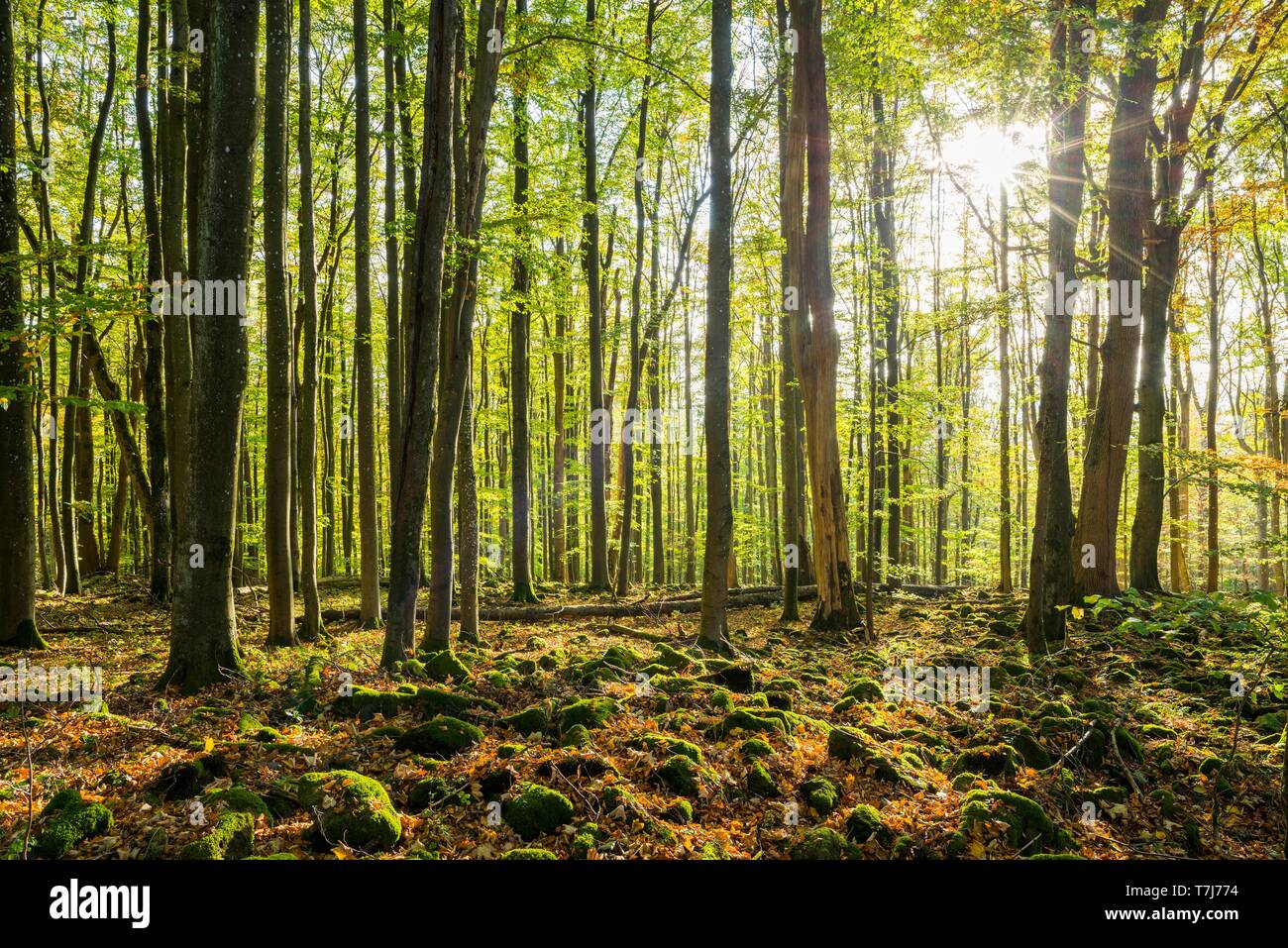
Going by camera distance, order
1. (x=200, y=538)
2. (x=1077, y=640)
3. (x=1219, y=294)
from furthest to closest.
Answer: (x=1219, y=294) → (x=1077, y=640) → (x=200, y=538)

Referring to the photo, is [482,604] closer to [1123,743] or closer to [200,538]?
[200,538]

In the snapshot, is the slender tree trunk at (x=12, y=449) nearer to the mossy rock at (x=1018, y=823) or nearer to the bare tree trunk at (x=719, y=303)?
the bare tree trunk at (x=719, y=303)

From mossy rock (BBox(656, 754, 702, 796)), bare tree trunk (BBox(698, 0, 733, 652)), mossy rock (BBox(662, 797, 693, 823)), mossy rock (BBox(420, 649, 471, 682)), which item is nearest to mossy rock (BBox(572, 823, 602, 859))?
mossy rock (BBox(662, 797, 693, 823))

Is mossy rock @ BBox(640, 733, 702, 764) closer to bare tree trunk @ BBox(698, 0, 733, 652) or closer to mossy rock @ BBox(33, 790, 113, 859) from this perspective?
bare tree trunk @ BBox(698, 0, 733, 652)

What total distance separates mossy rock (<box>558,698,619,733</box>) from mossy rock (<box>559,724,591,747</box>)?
147 mm

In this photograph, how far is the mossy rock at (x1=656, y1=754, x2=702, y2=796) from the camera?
452 centimetres

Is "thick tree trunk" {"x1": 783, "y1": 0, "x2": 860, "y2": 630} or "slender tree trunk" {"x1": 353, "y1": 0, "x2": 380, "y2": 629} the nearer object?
"slender tree trunk" {"x1": 353, "y1": 0, "x2": 380, "y2": 629}

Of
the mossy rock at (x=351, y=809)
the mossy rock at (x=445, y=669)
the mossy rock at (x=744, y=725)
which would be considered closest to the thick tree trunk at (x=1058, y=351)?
the mossy rock at (x=744, y=725)

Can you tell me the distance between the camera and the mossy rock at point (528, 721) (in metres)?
5.44

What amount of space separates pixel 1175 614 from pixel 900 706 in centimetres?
321

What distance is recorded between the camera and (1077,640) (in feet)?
29.7
